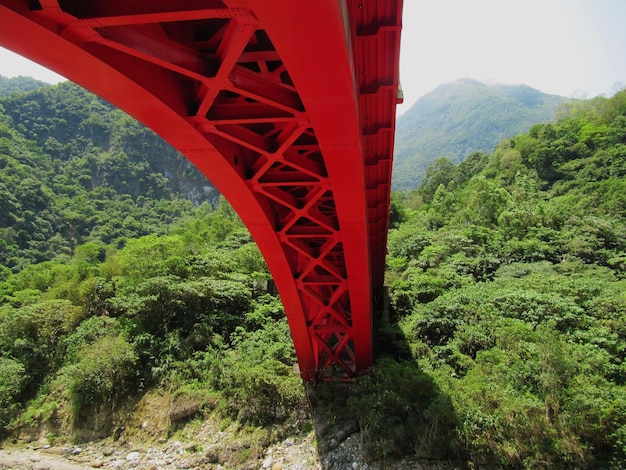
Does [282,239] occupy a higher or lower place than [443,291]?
higher

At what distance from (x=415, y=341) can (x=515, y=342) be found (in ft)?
11.4

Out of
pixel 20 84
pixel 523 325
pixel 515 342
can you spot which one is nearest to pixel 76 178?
pixel 523 325

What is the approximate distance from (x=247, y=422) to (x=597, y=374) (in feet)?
29.9

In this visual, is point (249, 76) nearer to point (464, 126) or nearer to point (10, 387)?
point (10, 387)

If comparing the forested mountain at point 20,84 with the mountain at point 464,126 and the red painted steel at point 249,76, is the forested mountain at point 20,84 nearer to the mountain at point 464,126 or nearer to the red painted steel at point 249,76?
the mountain at point 464,126

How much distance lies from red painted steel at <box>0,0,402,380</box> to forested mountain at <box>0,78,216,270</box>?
49.8 meters

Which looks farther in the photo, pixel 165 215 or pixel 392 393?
pixel 165 215

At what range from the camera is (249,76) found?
12.4ft

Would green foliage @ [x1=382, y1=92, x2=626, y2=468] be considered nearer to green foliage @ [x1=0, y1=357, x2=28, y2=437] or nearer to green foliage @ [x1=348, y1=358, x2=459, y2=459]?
green foliage @ [x1=348, y1=358, x2=459, y2=459]

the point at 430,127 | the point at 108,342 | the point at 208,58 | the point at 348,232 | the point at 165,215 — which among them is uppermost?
the point at 430,127

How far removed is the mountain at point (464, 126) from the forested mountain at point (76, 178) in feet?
205

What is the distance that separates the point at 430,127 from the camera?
17162cm

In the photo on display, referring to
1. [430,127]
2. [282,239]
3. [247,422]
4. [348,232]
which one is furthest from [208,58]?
[430,127]

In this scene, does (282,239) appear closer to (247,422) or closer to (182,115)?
(182,115)
